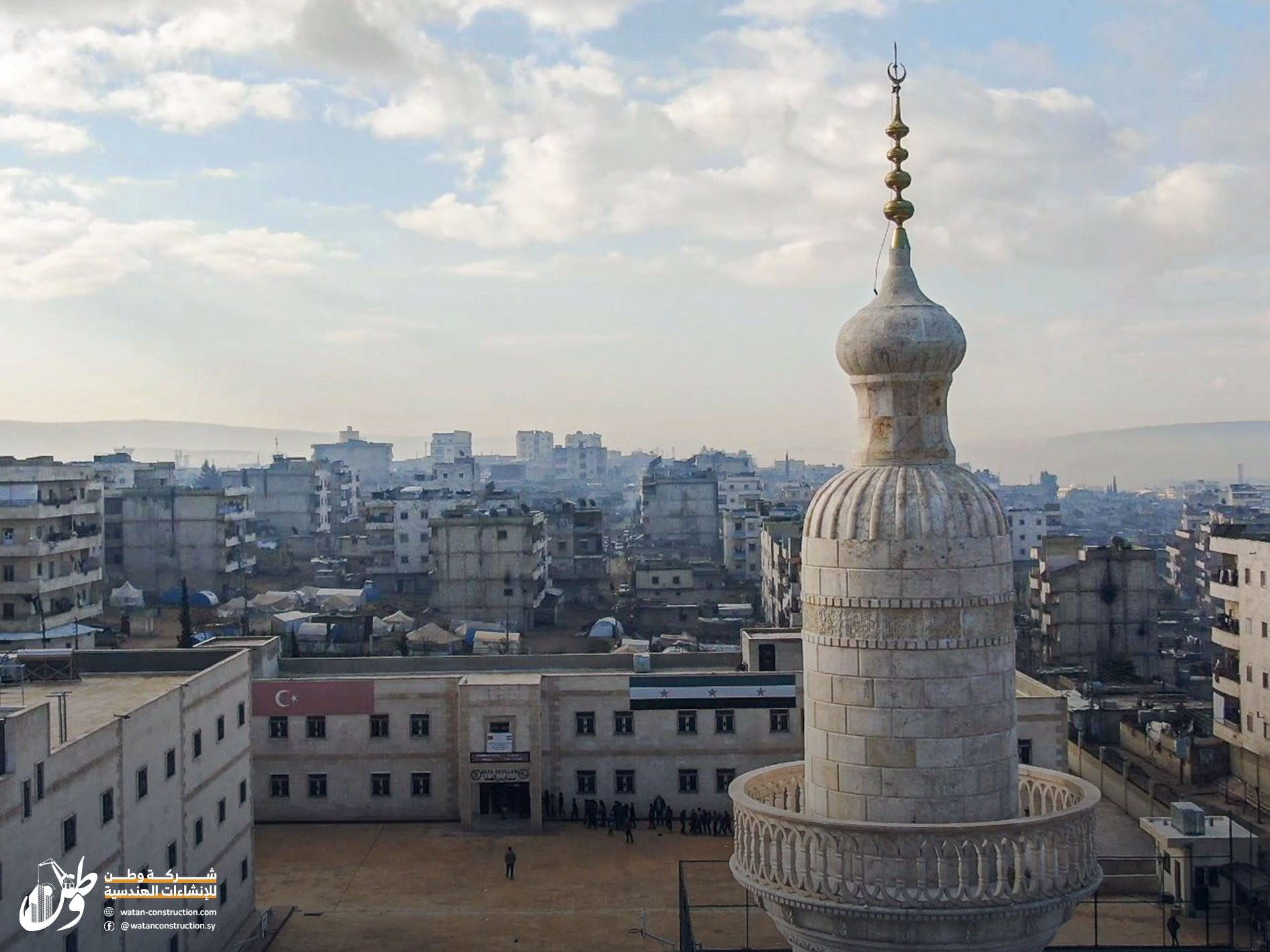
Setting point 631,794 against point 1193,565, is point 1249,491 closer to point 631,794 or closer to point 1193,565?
point 1193,565

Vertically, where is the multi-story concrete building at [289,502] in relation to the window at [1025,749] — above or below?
above

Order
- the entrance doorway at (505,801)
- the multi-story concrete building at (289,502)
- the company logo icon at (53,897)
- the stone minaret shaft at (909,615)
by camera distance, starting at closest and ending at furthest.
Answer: the stone minaret shaft at (909,615) < the company logo icon at (53,897) < the entrance doorway at (505,801) < the multi-story concrete building at (289,502)

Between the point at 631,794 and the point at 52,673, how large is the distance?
18.6 metres

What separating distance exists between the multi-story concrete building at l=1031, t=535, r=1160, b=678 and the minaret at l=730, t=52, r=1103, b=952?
56.7 metres

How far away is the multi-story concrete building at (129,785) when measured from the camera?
64.6 feet

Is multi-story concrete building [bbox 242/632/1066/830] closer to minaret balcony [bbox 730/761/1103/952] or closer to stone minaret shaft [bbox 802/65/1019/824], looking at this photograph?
stone minaret shaft [bbox 802/65/1019/824]

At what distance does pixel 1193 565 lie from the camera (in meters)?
113

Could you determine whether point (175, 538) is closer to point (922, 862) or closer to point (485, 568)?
point (485, 568)

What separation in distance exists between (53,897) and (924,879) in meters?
15.9

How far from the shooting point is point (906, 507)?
1092 cm

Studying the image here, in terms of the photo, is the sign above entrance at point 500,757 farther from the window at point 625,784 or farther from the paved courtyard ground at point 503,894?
the window at point 625,784

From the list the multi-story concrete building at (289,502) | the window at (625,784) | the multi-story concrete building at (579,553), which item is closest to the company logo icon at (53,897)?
the window at (625,784)

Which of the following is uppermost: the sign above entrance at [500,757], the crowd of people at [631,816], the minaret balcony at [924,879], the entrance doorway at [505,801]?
the minaret balcony at [924,879]

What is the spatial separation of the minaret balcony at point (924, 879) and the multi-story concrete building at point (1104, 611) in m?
57.1
